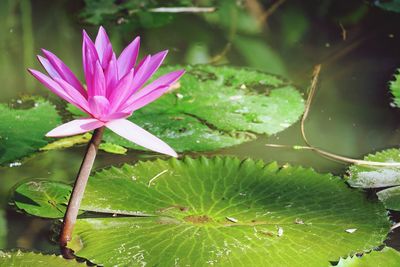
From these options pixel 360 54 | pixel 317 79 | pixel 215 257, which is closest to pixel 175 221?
pixel 215 257

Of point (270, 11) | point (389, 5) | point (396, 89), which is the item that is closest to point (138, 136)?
point (396, 89)

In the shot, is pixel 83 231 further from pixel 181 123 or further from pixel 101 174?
pixel 181 123

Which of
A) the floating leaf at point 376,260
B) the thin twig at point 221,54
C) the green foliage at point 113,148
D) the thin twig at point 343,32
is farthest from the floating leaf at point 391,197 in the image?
the thin twig at point 343,32

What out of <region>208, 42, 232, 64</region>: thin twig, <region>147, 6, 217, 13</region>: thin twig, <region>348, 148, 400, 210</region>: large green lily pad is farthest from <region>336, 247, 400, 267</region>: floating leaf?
<region>147, 6, 217, 13</region>: thin twig

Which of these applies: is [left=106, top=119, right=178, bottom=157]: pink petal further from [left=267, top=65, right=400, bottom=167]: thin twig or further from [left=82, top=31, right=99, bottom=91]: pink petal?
[left=267, top=65, right=400, bottom=167]: thin twig

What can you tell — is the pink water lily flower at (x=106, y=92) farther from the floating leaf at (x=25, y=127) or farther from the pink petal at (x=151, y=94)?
the floating leaf at (x=25, y=127)

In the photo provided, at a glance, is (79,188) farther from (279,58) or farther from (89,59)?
(279,58)

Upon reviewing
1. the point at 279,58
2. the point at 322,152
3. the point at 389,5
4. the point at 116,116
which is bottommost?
the point at 322,152
